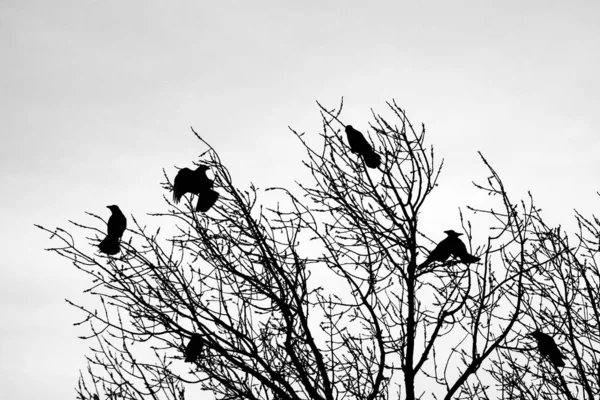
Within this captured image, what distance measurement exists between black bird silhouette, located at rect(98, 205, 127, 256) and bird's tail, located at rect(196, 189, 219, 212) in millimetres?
876

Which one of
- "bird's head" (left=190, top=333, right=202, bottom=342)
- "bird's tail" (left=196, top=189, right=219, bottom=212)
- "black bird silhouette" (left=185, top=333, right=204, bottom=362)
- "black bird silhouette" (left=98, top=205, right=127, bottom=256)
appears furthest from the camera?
"bird's tail" (left=196, top=189, right=219, bottom=212)

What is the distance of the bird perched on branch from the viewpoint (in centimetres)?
498

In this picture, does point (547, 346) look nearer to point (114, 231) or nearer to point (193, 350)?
point (193, 350)

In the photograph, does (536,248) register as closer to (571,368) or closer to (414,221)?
(571,368)

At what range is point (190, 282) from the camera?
4953 mm

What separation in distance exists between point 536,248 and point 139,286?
4029 mm

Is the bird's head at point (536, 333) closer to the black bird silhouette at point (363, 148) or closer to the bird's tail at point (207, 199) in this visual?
the black bird silhouette at point (363, 148)

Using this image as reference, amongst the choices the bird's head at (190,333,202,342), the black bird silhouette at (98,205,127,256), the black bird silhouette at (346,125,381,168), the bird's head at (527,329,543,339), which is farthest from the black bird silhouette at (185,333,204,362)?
the bird's head at (527,329,543,339)

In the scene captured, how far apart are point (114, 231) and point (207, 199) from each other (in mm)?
959

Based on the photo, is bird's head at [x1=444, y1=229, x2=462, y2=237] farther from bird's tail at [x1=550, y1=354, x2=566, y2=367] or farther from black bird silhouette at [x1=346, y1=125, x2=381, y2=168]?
bird's tail at [x1=550, y1=354, x2=566, y2=367]

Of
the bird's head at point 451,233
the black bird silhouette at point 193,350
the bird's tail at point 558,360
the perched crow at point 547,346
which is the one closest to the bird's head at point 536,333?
the perched crow at point 547,346

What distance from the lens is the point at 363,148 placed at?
6246 mm

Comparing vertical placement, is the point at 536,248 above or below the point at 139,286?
above

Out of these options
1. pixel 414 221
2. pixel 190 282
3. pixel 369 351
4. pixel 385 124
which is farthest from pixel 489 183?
pixel 190 282
